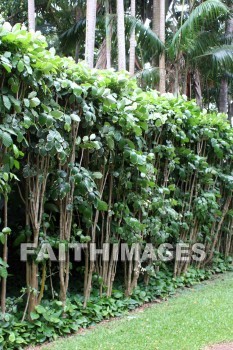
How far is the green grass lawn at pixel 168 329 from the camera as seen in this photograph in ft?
11.2

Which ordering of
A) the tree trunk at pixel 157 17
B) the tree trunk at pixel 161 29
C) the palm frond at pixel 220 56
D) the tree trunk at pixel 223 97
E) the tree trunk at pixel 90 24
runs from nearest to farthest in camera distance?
the tree trunk at pixel 90 24
the tree trunk at pixel 161 29
the palm frond at pixel 220 56
the tree trunk at pixel 157 17
the tree trunk at pixel 223 97

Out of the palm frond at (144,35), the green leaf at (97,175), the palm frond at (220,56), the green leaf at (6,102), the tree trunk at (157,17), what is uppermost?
the tree trunk at (157,17)

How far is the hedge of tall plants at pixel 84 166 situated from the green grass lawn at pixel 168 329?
0.41m

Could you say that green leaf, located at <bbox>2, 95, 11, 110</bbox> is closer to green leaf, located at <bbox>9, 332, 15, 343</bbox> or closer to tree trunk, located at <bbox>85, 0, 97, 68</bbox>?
green leaf, located at <bbox>9, 332, 15, 343</bbox>

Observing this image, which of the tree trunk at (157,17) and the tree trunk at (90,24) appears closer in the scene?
the tree trunk at (90,24)

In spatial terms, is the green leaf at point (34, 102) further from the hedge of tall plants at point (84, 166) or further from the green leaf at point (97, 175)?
the green leaf at point (97, 175)

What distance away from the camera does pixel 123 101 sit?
12.7 ft

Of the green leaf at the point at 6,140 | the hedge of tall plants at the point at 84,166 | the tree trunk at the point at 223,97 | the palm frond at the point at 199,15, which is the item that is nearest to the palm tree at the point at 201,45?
the palm frond at the point at 199,15

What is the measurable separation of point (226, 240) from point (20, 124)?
4.78 m

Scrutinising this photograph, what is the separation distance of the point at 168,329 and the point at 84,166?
1.70m

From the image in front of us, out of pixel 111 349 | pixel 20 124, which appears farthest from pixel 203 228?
pixel 20 124

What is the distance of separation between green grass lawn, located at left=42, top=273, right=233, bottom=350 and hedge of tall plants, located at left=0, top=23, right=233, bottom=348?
16.0 inches

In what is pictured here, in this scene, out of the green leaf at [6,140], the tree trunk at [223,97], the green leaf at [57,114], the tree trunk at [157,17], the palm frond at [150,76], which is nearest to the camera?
the green leaf at [6,140]

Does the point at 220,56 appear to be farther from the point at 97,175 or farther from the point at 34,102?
the point at 34,102
